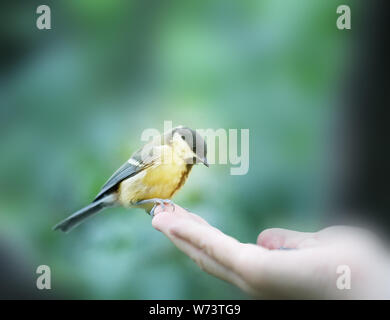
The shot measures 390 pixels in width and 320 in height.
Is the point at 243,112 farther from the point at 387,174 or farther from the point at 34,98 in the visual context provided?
the point at 34,98

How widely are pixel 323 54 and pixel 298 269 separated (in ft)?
2.48

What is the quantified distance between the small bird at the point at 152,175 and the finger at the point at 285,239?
264mm

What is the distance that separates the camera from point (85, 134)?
53.4 inches

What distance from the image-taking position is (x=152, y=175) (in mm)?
1259

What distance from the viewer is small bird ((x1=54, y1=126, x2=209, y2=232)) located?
124 centimetres

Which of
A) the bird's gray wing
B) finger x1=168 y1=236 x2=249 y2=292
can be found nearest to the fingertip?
finger x1=168 y1=236 x2=249 y2=292

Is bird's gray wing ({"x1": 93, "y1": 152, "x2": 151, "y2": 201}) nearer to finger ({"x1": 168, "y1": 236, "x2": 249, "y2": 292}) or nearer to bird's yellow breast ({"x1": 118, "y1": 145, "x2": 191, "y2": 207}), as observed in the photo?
bird's yellow breast ({"x1": 118, "y1": 145, "x2": 191, "y2": 207})

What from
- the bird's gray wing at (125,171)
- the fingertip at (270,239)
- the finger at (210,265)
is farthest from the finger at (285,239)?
the bird's gray wing at (125,171)

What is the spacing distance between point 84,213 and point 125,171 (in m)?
0.18

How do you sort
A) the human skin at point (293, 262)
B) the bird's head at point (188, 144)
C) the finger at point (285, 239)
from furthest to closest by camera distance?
the bird's head at point (188, 144), the finger at point (285, 239), the human skin at point (293, 262)

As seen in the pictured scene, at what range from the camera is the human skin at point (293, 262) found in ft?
2.89

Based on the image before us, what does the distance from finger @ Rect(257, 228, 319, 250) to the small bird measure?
0.87ft

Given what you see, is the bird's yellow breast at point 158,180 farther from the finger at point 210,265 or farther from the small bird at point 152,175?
the finger at point 210,265
